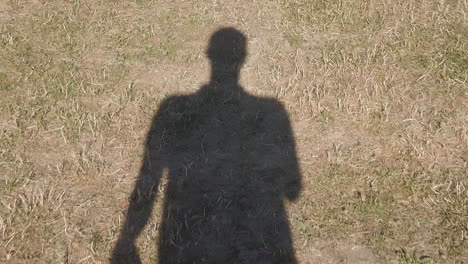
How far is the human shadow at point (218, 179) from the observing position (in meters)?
5.68

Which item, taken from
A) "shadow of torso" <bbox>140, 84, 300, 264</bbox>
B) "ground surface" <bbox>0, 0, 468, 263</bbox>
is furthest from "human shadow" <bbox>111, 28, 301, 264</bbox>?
"ground surface" <bbox>0, 0, 468, 263</bbox>

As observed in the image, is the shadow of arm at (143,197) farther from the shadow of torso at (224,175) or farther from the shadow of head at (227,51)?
the shadow of head at (227,51)

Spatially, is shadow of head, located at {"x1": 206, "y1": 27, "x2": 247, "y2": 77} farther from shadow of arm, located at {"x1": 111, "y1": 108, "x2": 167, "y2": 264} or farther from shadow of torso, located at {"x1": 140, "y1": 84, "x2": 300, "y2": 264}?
shadow of arm, located at {"x1": 111, "y1": 108, "x2": 167, "y2": 264}

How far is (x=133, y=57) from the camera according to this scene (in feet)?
30.2

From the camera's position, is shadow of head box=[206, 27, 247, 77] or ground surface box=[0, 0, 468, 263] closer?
ground surface box=[0, 0, 468, 263]

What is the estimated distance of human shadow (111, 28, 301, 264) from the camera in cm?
568

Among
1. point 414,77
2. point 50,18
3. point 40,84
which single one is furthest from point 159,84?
point 414,77

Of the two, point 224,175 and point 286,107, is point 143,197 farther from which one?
point 286,107

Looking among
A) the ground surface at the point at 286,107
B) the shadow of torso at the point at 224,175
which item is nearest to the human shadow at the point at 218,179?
the shadow of torso at the point at 224,175

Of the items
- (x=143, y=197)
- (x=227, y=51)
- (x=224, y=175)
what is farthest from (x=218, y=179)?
(x=227, y=51)

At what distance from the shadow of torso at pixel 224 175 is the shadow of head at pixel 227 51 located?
0.66 m

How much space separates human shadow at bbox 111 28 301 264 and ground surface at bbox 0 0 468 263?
175mm

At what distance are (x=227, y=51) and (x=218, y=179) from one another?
3541mm

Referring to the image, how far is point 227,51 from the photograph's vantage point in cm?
933
